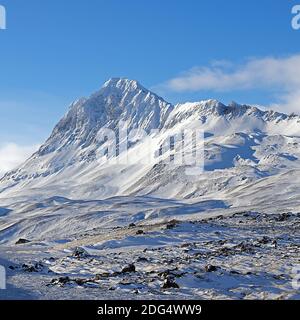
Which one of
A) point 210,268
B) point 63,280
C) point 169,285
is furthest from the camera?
point 210,268

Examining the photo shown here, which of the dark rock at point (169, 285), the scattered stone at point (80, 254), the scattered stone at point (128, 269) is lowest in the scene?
the dark rock at point (169, 285)

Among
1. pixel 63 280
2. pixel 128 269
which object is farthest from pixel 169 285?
pixel 63 280

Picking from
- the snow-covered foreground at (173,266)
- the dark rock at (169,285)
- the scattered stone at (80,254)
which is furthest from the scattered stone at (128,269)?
the scattered stone at (80,254)

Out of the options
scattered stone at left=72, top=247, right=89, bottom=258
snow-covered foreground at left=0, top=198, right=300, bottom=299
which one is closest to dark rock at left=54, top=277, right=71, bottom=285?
snow-covered foreground at left=0, top=198, right=300, bottom=299

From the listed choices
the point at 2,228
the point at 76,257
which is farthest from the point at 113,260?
the point at 2,228

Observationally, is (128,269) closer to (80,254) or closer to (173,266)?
(173,266)

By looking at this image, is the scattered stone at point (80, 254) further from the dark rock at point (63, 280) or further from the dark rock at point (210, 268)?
the dark rock at point (210, 268)

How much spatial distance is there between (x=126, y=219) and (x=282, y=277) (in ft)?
371

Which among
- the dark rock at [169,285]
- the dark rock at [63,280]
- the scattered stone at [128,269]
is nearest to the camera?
the dark rock at [169,285]

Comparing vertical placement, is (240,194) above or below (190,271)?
above

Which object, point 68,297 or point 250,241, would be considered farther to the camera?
point 250,241
